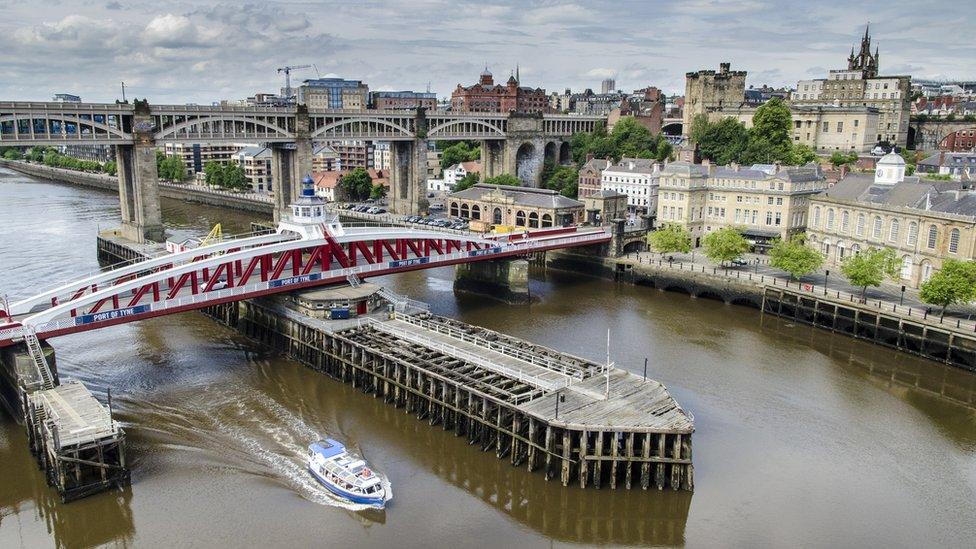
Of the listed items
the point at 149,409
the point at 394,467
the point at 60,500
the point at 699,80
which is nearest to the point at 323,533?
the point at 394,467

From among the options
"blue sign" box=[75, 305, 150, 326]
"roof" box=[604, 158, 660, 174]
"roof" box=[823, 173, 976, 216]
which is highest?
"roof" box=[604, 158, 660, 174]

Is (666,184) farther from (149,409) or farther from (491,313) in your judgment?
(149,409)

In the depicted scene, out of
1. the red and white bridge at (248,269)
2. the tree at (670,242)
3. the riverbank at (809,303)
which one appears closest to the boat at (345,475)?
the red and white bridge at (248,269)

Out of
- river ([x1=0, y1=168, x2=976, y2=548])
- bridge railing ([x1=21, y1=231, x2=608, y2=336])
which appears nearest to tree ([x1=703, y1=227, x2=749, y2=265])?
river ([x1=0, y1=168, x2=976, y2=548])

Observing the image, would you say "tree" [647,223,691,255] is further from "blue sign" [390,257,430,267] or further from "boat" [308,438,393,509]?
"boat" [308,438,393,509]

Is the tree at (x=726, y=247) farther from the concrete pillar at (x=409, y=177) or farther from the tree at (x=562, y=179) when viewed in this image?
the concrete pillar at (x=409, y=177)
